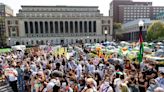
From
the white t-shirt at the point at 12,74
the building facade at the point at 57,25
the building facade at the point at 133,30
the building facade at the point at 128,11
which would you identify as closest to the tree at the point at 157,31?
the building facade at the point at 133,30

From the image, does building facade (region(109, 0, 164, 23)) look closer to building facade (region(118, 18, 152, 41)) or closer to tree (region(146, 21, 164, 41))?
building facade (region(118, 18, 152, 41))

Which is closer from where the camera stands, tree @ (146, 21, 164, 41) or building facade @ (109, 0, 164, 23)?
tree @ (146, 21, 164, 41)

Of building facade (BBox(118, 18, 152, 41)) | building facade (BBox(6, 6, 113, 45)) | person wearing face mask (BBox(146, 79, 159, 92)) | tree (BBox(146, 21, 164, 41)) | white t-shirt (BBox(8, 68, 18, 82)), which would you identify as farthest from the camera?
building facade (BBox(6, 6, 113, 45))

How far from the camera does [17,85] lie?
1184 cm

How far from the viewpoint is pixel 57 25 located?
117 metres

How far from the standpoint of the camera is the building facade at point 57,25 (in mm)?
112750

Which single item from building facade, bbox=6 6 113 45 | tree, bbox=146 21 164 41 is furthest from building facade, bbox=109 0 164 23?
tree, bbox=146 21 164 41

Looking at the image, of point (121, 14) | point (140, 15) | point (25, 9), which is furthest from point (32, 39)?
point (140, 15)

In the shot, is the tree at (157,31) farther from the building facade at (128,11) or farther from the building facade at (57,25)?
the building facade at (128,11)

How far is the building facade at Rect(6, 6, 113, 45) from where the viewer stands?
370ft

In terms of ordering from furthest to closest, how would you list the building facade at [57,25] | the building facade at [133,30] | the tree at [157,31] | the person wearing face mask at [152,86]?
the building facade at [57,25], the building facade at [133,30], the tree at [157,31], the person wearing face mask at [152,86]

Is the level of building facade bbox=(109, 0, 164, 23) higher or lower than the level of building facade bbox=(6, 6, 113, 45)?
higher

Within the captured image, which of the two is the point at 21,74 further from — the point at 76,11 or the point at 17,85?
the point at 76,11

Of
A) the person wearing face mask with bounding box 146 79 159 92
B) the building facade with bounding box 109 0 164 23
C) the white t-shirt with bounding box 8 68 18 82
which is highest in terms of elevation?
the building facade with bounding box 109 0 164 23
